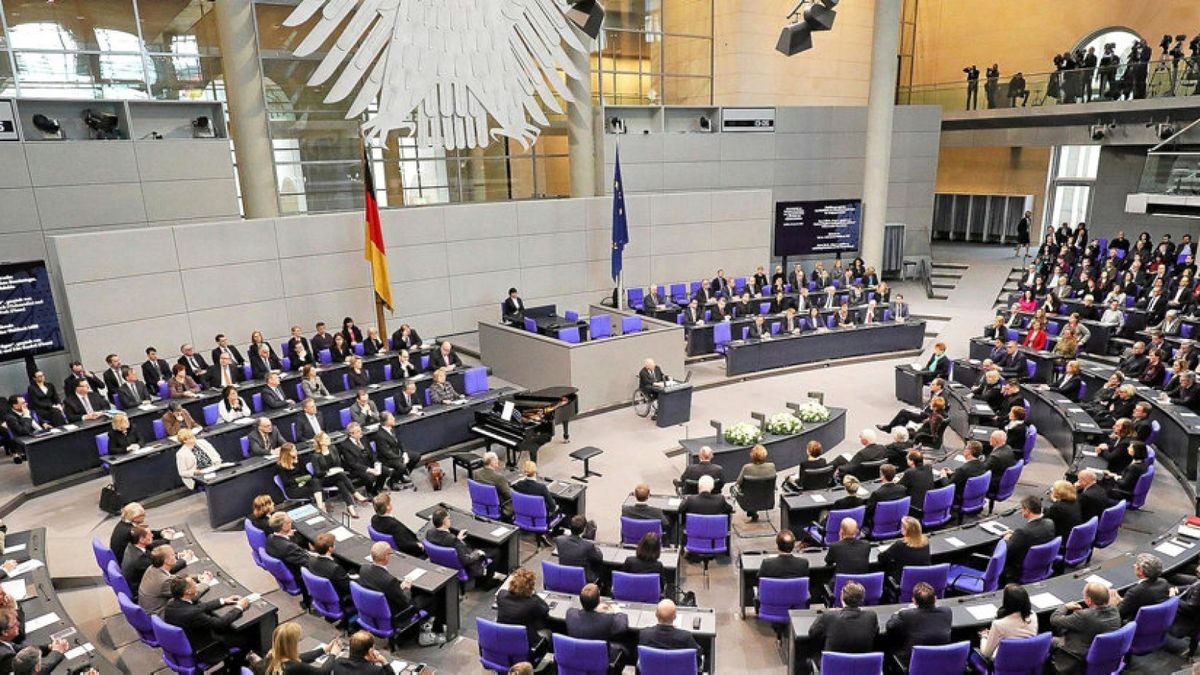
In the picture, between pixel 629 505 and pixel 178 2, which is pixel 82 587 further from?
pixel 178 2

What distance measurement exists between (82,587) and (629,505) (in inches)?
249

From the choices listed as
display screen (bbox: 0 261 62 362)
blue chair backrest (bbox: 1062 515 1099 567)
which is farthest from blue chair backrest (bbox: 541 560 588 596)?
display screen (bbox: 0 261 62 362)

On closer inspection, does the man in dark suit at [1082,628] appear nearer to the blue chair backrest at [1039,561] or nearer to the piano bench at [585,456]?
the blue chair backrest at [1039,561]

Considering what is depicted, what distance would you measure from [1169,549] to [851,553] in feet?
10.1

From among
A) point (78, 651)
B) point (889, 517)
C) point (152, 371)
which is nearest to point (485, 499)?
point (78, 651)

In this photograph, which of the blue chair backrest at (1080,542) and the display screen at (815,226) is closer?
the blue chair backrest at (1080,542)

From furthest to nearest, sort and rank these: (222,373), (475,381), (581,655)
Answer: (475,381) → (222,373) → (581,655)

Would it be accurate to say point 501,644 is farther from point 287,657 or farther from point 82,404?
point 82,404

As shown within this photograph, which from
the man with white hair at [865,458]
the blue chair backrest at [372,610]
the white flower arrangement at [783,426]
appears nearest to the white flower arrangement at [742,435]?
the white flower arrangement at [783,426]

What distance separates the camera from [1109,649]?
5.74m

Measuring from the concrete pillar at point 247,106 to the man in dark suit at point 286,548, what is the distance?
10.6 meters

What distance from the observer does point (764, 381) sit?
16031 millimetres

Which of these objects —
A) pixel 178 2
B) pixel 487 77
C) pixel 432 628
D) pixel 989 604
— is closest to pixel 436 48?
pixel 487 77

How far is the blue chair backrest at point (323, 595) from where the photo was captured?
6.96 meters
